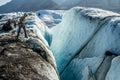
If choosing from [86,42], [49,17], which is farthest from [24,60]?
[49,17]

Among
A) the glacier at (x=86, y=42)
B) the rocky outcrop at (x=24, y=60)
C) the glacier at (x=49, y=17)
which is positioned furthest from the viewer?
the glacier at (x=49, y=17)

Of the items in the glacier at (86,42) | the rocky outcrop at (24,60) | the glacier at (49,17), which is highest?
the rocky outcrop at (24,60)

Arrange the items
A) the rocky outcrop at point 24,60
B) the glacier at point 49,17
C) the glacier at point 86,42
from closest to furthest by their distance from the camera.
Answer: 1. the rocky outcrop at point 24,60
2. the glacier at point 86,42
3. the glacier at point 49,17

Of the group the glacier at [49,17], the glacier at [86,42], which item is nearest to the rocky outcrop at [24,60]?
the glacier at [86,42]

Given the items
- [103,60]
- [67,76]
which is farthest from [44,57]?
→ [67,76]

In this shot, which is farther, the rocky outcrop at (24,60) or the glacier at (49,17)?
the glacier at (49,17)

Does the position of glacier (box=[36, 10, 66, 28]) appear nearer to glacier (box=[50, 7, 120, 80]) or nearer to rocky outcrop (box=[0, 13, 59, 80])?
glacier (box=[50, 7, 120, 80])

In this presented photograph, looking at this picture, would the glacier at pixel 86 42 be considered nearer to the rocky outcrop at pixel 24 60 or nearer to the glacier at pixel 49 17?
the rocky outcrop at pixel 24 60

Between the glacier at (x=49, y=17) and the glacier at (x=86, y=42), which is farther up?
the glacier at (x=86, y=42)

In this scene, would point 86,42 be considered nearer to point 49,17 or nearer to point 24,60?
point 24,60

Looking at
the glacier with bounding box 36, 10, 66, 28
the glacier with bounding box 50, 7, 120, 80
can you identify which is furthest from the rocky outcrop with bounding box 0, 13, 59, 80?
the glacier with bounding box 36, 10, 66, 28
